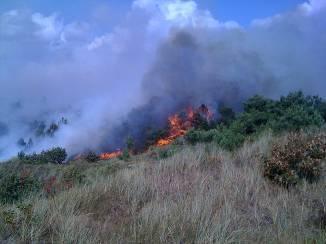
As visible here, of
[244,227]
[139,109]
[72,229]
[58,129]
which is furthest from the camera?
[58,129]

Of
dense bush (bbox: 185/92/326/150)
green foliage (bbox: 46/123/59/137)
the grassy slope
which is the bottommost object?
the grassy slope

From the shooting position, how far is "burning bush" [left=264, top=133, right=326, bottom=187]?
8.10 meters

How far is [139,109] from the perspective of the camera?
41.5 meters

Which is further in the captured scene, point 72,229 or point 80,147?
point 80,147

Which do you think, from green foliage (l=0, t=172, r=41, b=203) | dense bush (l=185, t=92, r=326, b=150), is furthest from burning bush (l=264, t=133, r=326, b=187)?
green foliage (l=0, t=172, r=41, b=203)

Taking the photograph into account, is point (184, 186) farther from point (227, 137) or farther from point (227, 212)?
point (227, 137)

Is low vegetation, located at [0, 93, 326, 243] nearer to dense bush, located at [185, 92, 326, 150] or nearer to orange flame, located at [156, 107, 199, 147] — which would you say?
dense bush, located at [185, 92, 326, 150]

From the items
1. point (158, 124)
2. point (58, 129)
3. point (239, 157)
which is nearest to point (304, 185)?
point (239, 157)

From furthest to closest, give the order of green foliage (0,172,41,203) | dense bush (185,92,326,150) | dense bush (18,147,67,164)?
dense bush (18,147,67,164), dense bush (185,92,326,150), green foliage (0,172,41,203)

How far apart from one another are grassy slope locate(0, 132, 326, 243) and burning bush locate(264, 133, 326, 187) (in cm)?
27

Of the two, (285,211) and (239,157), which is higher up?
(239,157)

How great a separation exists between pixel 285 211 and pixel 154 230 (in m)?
2.24

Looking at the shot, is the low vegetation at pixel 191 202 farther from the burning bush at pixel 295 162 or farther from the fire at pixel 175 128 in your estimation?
the fire at pixel 175 128

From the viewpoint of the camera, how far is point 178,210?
18.5 ft
